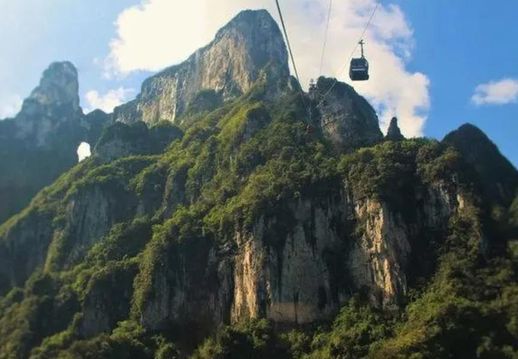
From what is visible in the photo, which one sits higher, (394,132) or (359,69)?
(394,132)

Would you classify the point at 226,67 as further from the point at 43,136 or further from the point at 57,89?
the point at 43,136

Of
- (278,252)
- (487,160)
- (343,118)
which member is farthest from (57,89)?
(278,252)

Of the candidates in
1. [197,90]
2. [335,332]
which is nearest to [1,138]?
[197,90]

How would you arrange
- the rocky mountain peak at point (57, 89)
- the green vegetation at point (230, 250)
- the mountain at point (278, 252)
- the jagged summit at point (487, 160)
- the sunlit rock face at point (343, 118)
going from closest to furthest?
the green vegetation at point (230, 250) → the mountain at point (278, 252) → the sunlit rock face at point (343, 118) → the jagged summit at point (487, 160) → the rocky mountain peak at point (57, 89)

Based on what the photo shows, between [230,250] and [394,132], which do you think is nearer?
[230,250]

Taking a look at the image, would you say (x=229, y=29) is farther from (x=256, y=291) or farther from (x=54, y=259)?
(x=256, y=291)

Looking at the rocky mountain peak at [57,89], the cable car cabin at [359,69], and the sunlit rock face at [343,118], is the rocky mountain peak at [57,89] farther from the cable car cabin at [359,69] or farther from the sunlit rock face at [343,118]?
the cable car cabin at [359,69]

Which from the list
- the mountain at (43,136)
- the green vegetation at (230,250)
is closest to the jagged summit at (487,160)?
the green vegetation at (230,250)
